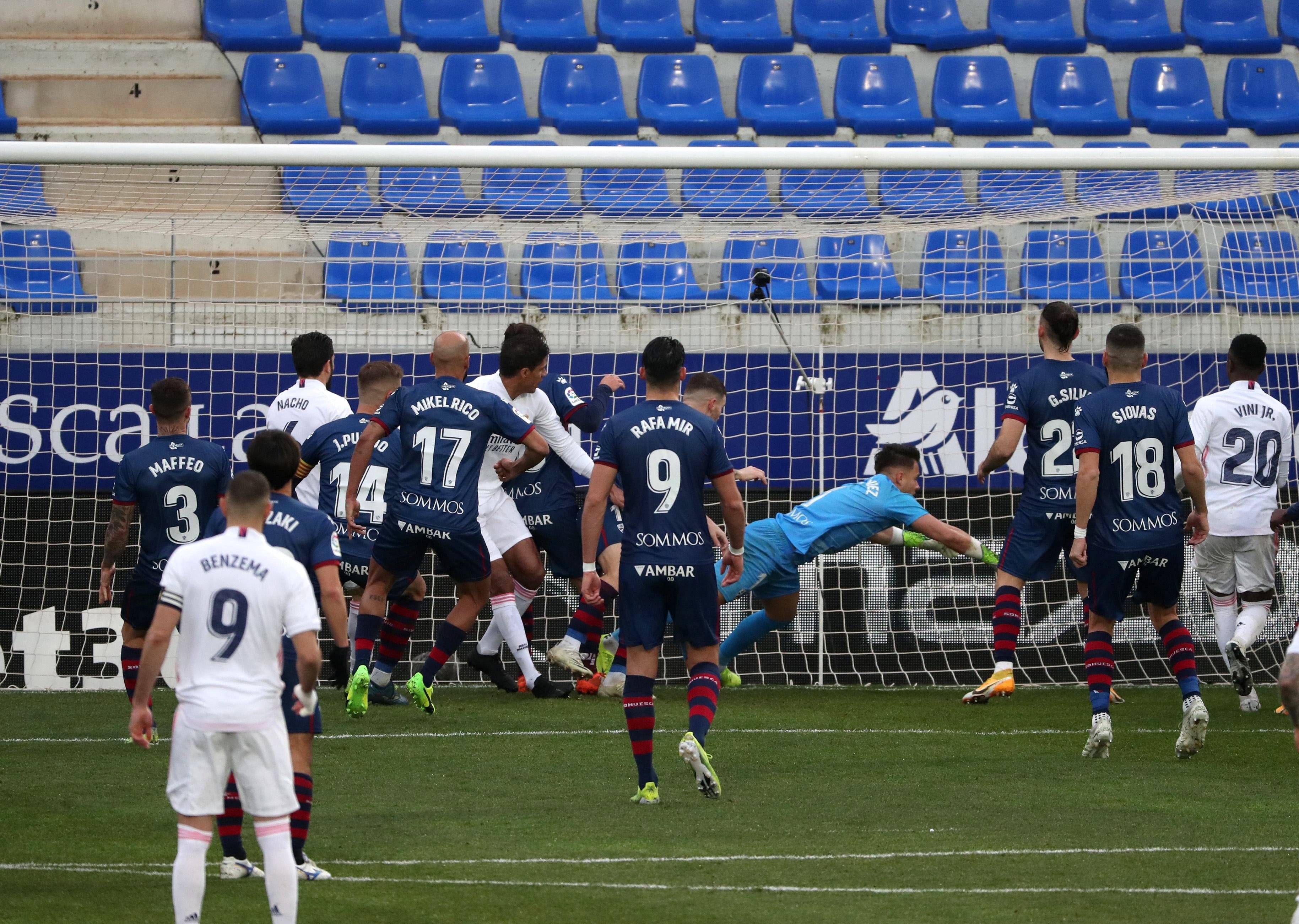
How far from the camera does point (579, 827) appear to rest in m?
6.36

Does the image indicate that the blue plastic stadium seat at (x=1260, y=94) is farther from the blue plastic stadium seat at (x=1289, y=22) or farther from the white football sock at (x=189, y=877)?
the white football sock at (x=189, y=877)

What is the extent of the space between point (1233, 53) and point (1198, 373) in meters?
6.84

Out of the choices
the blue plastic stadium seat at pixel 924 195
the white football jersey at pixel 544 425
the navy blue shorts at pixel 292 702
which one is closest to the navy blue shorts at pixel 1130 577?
the white football jersey at pixel 544 425

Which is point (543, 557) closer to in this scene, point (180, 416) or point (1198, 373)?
point (180, 416)

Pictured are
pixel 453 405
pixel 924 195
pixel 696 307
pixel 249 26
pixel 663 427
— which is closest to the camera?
pixel 663 427

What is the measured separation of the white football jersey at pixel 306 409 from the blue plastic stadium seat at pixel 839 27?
344 inches

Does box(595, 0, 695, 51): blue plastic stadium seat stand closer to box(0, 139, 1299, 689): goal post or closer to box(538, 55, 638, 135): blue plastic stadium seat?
box(538, 55, 638, 135): blue plastic stadium seat

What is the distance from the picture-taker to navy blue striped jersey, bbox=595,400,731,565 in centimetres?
688

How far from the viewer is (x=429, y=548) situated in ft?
29.0

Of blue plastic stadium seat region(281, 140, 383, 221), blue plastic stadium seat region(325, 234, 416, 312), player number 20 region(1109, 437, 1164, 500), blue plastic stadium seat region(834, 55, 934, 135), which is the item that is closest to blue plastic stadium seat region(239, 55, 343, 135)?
blue plastic stadium seat region(325, 234, 416, 312)

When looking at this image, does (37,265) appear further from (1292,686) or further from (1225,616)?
(1292,686)

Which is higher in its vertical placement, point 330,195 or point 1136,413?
point 330,195

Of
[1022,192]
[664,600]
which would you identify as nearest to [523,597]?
[664,600]

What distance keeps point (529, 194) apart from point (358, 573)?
3907 mm
